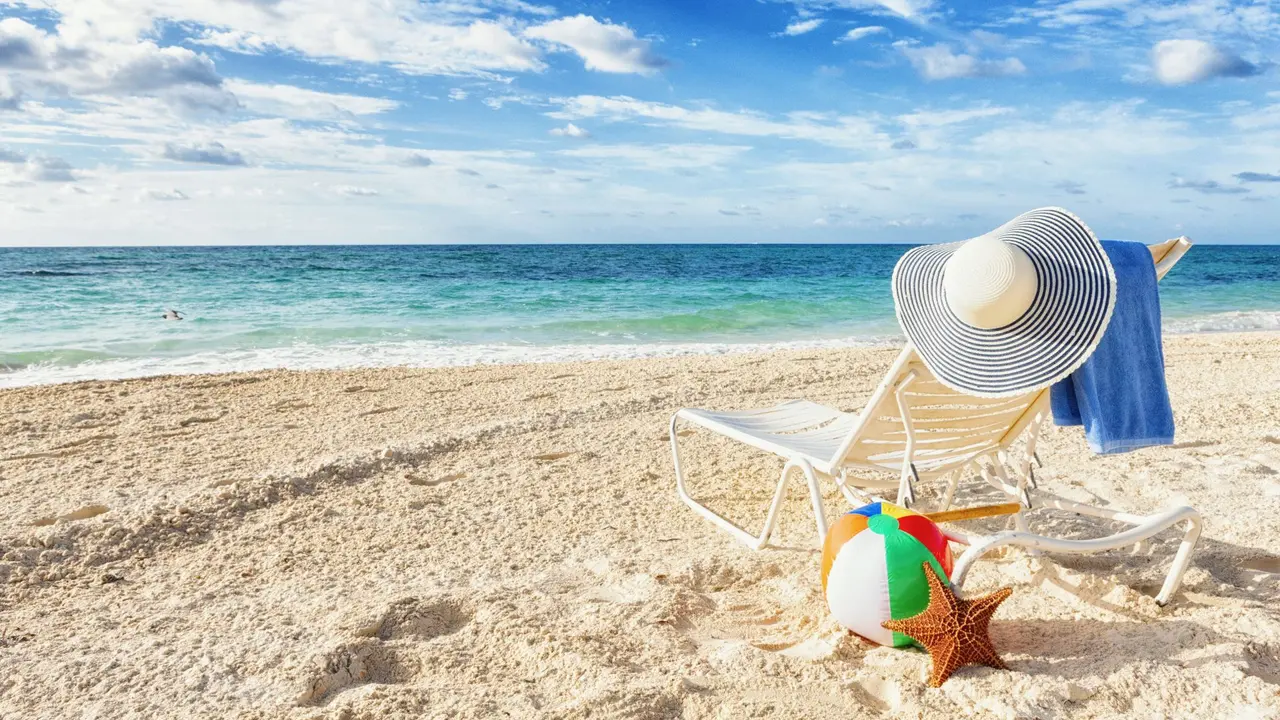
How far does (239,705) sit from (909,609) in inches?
70.6

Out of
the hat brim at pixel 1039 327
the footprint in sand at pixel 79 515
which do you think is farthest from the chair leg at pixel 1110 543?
the footprint in sand at pixel 79 515

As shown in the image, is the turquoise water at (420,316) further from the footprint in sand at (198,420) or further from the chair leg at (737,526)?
the chair leg at (737,526)

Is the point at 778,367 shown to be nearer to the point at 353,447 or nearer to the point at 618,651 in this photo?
the point at 353,447

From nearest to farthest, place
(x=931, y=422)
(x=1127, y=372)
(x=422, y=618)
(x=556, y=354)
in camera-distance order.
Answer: (x=1127, y=372), (x=422, y=618), (x=931, y=422), (x=556, y=354)

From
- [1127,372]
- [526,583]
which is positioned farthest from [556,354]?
[1127,372]

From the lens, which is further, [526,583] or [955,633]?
[526,583]

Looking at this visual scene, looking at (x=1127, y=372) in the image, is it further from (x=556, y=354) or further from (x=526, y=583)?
(x=556, y=354)

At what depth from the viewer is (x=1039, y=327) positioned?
2.38m

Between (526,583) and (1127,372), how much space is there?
6.82ft

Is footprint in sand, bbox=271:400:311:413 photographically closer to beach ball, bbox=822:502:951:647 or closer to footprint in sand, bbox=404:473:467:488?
footprint in sand, bbox=404:473:467:488

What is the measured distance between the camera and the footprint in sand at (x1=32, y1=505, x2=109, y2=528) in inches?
147

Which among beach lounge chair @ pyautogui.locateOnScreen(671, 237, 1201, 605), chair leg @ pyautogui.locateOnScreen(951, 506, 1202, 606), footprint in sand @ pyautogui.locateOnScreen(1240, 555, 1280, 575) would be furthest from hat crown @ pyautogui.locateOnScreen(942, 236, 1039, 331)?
footprint in sand @ pyautogui.locateOnScreen(1240, 555, 1280, 575)

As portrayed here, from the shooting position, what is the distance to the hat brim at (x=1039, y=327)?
91.1 inches

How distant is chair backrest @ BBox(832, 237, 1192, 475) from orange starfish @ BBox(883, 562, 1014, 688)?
69 cm
